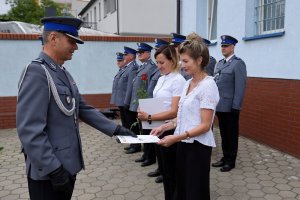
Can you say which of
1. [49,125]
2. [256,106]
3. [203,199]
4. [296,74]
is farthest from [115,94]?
[49,125]

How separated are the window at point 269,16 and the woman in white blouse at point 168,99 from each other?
123 inches

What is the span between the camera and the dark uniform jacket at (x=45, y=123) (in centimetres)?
173

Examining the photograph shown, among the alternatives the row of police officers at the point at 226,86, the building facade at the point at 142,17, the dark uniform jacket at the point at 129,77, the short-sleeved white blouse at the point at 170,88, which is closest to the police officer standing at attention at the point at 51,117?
the short-sleeved white blouse at the point at 170,88

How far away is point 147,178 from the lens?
14.2ft

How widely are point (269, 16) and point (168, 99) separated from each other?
370 cm

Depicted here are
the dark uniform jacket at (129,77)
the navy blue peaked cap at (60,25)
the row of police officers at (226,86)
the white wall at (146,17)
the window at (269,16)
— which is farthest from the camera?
the white wall at (146,17)

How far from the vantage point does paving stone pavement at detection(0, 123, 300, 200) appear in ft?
12.3

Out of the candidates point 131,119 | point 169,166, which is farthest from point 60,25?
point 131,119

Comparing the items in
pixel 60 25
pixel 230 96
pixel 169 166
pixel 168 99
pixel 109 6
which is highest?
pixel 109 6

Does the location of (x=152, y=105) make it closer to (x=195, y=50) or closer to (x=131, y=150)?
(x=195, y=50)

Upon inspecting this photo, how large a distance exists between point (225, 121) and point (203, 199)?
2295 millimetres

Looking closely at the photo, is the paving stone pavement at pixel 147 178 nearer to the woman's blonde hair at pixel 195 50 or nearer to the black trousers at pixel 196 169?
the black trousers at pixel 196 169

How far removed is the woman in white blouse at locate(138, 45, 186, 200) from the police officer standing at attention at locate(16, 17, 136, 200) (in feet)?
3.61

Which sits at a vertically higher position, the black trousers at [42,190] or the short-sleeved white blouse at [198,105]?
the short-sleeved white blouse at [198,105]
